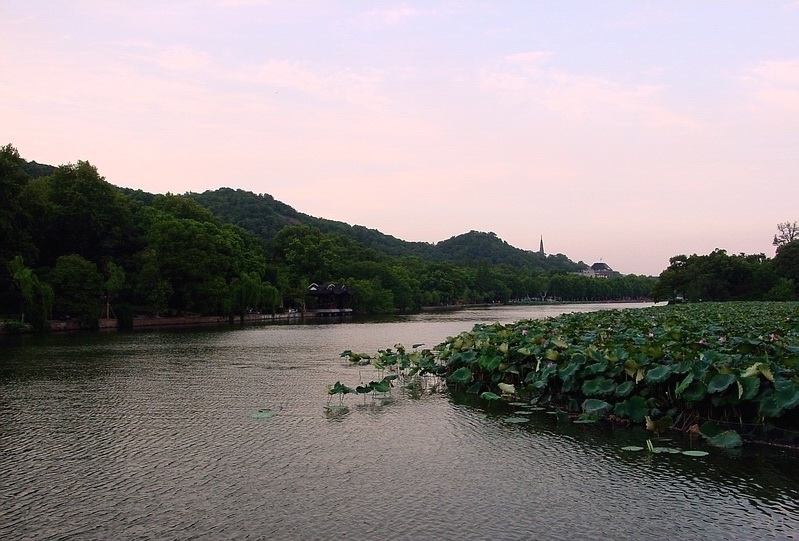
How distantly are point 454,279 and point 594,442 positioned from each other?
3650 inches

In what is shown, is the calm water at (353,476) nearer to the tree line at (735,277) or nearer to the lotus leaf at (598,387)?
the lotus leaf at (598,387)

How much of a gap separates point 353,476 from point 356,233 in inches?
5106

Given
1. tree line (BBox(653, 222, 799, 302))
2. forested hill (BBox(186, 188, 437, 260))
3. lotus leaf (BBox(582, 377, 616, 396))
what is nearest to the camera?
lotus leaf (BBox(582, 377, 616, 396))

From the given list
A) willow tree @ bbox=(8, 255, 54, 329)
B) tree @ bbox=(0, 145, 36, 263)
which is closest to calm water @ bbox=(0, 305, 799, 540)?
willow tree @ bbox=(8, 255, 54, 329)

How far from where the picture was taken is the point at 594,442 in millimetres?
8953

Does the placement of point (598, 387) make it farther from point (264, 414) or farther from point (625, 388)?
point (264, 414)

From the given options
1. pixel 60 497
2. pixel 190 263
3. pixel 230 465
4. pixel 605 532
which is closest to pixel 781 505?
pixel 605 532

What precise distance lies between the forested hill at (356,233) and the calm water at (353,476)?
7927 centimetres

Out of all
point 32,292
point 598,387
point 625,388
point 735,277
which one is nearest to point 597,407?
point 598,387

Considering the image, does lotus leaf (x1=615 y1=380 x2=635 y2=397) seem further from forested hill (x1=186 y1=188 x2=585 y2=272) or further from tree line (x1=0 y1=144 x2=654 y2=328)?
forested hill (x1=186 y1=188 x2=585 y2=272)

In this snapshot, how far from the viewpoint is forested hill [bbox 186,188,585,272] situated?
10649cm

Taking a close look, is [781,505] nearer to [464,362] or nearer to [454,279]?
[464,362]

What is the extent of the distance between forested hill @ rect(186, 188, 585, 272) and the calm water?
260 feet

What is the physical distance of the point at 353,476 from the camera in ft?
24.4
